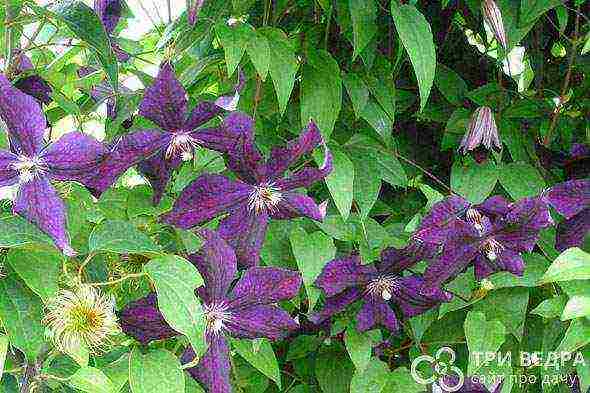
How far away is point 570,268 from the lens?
68 centimetres

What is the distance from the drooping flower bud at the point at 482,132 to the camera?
34.8 inches

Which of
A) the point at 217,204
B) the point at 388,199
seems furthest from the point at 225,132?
the point at 388,199

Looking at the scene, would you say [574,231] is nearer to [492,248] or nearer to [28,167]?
[492,248]

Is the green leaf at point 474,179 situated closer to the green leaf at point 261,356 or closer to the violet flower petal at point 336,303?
the violet flower petal at point 336,303

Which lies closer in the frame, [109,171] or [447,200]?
[109,171]

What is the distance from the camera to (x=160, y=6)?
3.57ft

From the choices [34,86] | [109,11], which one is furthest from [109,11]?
[34,86]

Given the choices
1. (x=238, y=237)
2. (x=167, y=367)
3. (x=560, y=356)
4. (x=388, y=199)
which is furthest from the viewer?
(x=388, y=199)

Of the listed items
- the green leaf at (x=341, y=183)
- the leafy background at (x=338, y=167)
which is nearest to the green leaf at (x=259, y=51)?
the leafy background at (x=338, y=167)

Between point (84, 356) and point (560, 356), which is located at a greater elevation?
point (84, 356)

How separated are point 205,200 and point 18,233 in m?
0.19

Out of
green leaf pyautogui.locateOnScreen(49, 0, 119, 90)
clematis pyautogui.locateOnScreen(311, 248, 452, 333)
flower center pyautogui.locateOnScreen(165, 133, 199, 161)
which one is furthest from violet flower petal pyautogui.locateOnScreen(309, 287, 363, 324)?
green leaf pyautogui.locateOnScreen(49, 0, 119, 90)

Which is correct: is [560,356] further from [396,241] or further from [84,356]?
[84,356]

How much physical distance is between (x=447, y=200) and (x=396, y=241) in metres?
0.08
